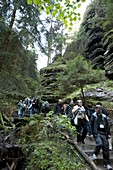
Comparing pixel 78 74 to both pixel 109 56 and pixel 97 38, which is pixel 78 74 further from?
pixel 97 38

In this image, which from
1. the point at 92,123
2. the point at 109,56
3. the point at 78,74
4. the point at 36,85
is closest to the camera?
the point at 92,123

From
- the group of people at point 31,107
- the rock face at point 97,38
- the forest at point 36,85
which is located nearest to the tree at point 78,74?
the forest at point 36,85

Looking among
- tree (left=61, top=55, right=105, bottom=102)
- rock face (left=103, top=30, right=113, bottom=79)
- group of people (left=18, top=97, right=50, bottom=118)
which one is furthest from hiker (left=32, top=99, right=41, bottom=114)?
rock face (left=103, top=30, right=113, bottom=79)

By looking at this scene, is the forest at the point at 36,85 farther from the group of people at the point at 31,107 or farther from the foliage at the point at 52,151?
the group of people at the point at 31,107

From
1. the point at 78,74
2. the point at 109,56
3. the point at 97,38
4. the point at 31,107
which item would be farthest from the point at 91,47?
the point at 31,107

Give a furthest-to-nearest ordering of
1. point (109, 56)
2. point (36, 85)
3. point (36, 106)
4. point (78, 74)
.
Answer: point (109, 56)
point (78, 74)
point (36, 106)
point (36, 85)

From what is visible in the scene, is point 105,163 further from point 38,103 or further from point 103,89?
point 103,89

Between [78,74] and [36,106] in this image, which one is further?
[78,74]

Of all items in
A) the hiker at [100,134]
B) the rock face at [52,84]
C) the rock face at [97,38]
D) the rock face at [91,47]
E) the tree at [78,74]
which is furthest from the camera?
the rock face at [97,38]

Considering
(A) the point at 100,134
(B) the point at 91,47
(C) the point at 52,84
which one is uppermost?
(B) the point at 91,47

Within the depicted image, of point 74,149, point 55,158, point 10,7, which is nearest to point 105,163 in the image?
point 74,149

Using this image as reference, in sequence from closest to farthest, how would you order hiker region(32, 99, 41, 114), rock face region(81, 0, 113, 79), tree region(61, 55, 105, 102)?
hiker region(32, 99, 41, 114) < tree region(61, 55, 105, 102) < rock face region(81, 0, 113, 79)

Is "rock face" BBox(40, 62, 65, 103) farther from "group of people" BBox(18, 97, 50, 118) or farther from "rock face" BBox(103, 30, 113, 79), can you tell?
"rock face" BBox(103, 30, 113, 79)

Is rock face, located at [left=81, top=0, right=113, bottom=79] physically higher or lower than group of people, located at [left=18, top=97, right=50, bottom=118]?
higher
